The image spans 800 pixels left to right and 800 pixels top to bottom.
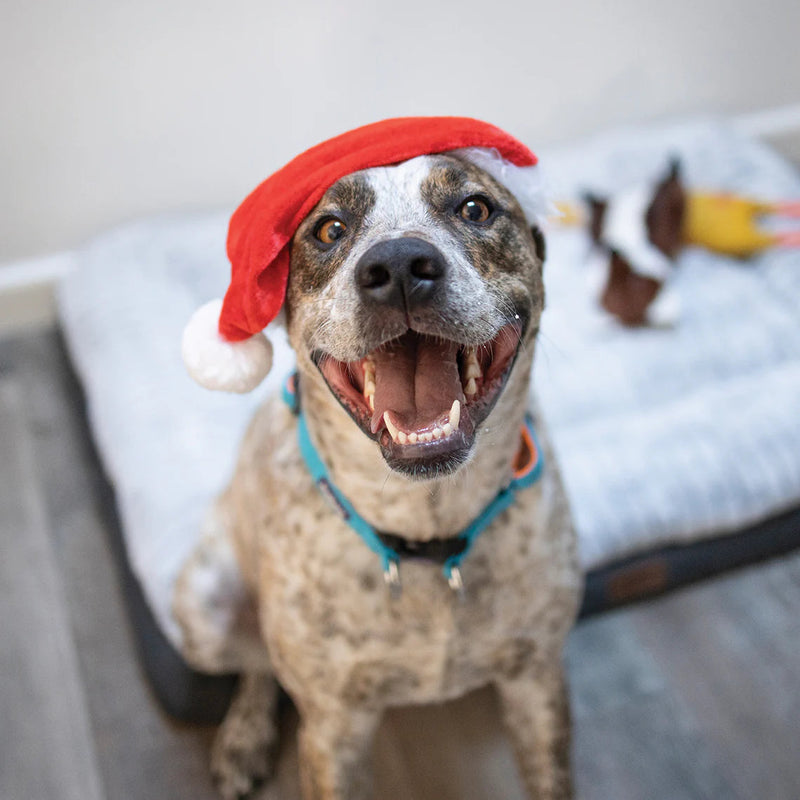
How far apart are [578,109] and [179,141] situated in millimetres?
1426

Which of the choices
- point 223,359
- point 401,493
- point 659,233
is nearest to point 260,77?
point 659,233

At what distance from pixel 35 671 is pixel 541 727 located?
115 centimetres

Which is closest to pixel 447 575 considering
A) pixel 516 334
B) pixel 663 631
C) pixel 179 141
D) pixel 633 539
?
pixel 516 334

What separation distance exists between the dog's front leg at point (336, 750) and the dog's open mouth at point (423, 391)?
540mm

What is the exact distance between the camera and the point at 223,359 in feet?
3.95

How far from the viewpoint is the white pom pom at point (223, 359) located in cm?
121

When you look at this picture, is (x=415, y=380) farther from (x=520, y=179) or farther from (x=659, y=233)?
(x=659, y=233)

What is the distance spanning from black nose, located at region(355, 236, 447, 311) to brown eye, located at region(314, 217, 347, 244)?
0.49 ft

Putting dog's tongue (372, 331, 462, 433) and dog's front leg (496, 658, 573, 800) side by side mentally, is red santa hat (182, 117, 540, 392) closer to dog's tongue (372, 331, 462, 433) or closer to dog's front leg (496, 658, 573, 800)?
dog's tongue (372, 331, 462, 433)

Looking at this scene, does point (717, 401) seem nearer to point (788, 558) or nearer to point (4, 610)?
point (788, 558)

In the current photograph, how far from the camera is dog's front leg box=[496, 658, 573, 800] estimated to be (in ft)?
4.89

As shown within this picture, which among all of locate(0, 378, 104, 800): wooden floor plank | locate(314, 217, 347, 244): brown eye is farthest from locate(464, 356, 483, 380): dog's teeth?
locate(0, 378, 104, 800): wooden floor plank

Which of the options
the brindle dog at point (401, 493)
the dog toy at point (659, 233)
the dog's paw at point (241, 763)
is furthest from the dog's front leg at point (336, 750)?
the dog toy at point (659, 233)

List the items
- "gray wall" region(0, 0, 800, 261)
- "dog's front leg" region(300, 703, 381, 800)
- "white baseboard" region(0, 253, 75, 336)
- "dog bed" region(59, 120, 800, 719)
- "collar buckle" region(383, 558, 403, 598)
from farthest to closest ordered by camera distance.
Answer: "white baseboard" region(0, 253, 75, 336), "gray wall" region(0, 0, 800, 261), "dog bed" region(59, 120, 800, 719), "dog's front leg" region(300, 703, 381, 800), "collar buckle" region(383, 558, 403, 598)
